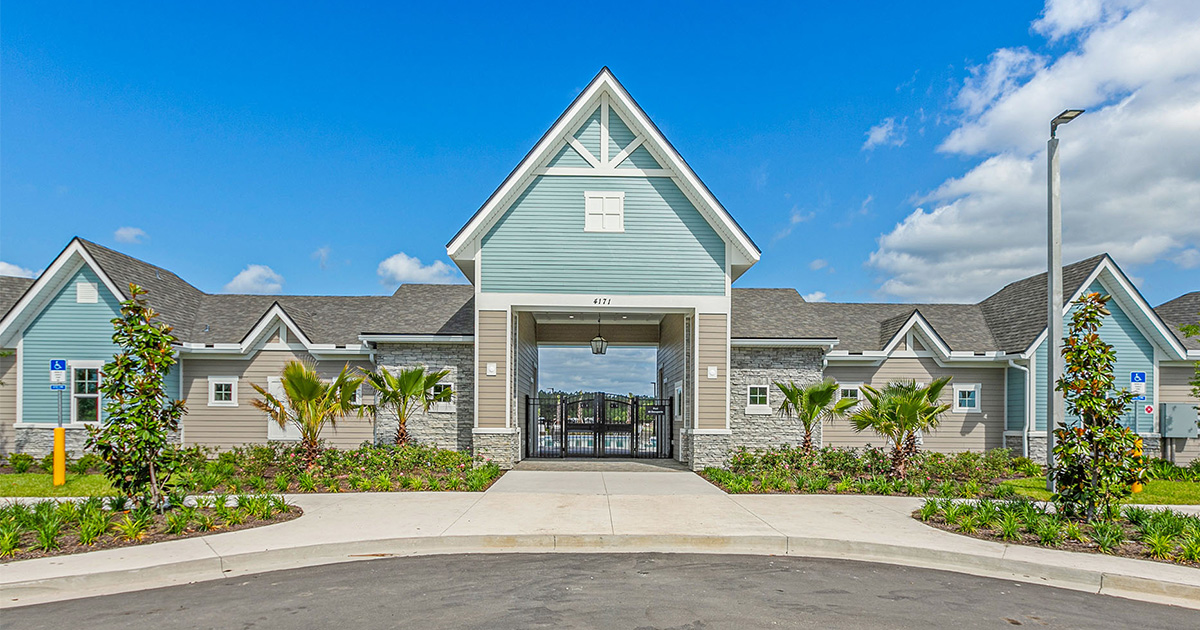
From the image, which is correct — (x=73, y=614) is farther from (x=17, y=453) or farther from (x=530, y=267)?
(x=17, y=453)

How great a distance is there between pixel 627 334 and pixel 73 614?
1955 centimetres

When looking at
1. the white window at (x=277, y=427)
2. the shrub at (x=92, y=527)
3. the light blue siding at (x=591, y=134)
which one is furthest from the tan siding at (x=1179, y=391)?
the shrub at (x=92, y=527)

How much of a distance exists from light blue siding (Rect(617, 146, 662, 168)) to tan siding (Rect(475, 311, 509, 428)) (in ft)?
15.5

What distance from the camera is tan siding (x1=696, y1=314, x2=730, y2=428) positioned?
17.8m

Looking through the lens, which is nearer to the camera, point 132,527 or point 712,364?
point 132,527

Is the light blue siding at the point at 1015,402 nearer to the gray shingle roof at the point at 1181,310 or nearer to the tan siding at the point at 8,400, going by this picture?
the gray shingle roof at the point at 1181,310

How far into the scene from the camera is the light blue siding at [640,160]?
59.3 ft

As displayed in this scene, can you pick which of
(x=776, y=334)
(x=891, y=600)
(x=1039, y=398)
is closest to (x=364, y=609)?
(x=891, y=600)

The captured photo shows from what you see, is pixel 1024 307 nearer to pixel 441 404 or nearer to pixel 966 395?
pixel 966 395

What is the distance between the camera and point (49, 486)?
581 inches

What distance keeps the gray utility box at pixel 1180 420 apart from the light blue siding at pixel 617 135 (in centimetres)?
1728

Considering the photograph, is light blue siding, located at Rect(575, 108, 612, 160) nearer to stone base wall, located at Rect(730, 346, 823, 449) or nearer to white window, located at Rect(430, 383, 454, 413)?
stone base wall, located at Rect(730, 346, 823, 449)

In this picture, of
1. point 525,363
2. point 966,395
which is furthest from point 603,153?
point 966,395

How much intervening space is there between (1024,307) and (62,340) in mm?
28115
